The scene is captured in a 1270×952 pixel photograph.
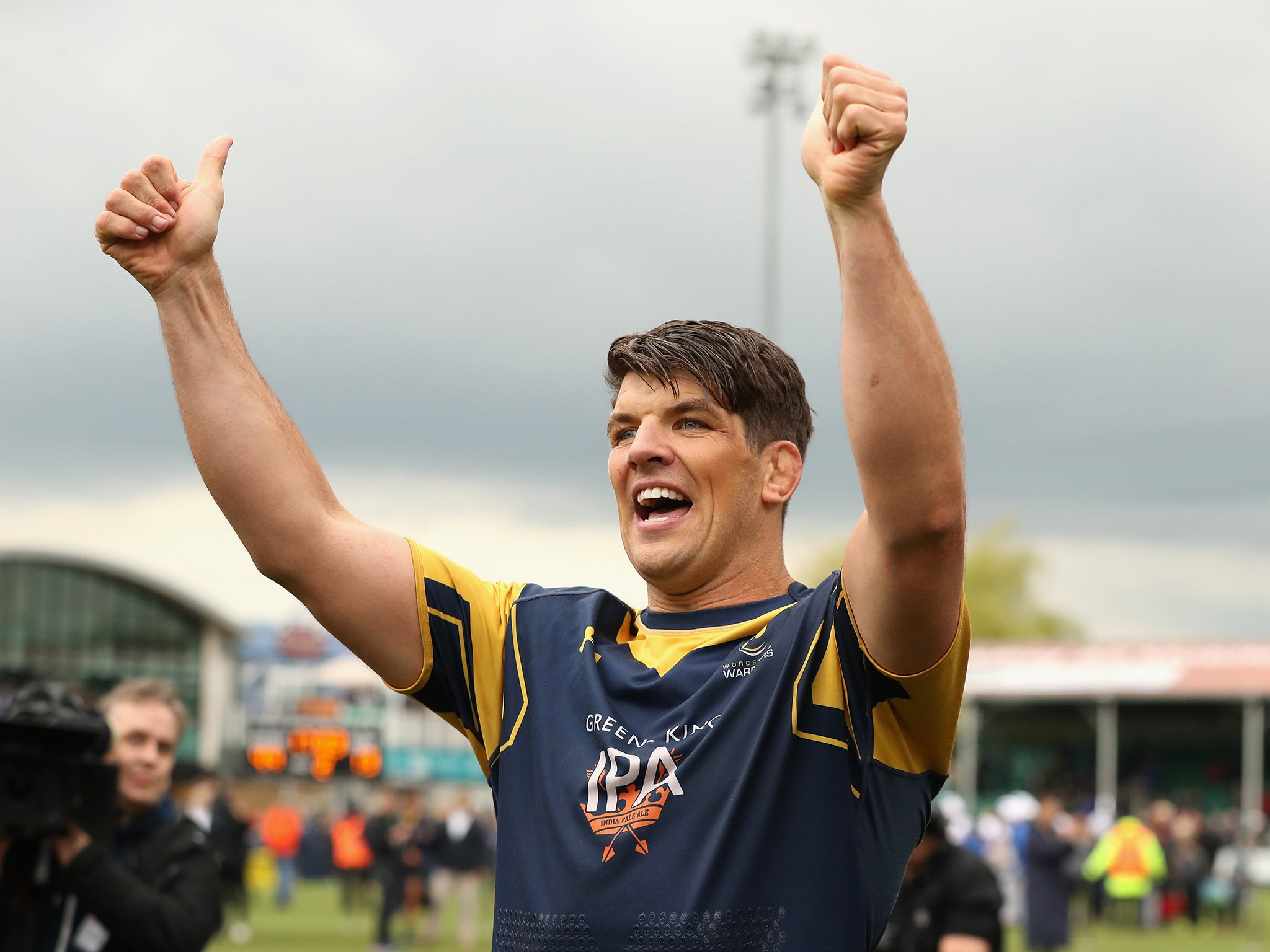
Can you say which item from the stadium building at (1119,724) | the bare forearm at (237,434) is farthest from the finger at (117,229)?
the stadium building at (1119,724)

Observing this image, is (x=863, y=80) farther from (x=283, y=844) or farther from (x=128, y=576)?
(x=128, y=576)

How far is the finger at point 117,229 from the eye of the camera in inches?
116

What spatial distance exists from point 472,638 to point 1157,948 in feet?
68.2

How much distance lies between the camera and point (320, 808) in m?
46.3

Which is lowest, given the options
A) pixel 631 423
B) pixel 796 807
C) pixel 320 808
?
pixel 320 808

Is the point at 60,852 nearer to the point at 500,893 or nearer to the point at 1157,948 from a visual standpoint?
the point at 500,893

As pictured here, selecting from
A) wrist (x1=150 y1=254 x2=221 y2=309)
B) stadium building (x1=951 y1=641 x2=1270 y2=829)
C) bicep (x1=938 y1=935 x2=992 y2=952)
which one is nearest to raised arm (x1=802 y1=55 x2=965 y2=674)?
wrist (x1=150 y1=254 x2=221 y2=309)

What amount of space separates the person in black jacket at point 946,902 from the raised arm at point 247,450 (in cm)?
509

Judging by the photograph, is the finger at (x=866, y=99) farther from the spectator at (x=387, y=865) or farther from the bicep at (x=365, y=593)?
the spectator at (x=387, y=865)

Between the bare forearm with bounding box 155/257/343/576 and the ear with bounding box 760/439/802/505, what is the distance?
0.83 m

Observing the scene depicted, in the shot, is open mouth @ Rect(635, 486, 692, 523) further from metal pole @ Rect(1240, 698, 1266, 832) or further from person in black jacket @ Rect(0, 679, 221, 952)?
metal pole @ Rect(1240, 698, 1266, 832)

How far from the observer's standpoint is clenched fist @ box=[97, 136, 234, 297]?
2957mm

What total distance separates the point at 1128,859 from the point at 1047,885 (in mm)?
6297

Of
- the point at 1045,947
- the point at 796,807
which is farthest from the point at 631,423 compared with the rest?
the point at 1045,947
